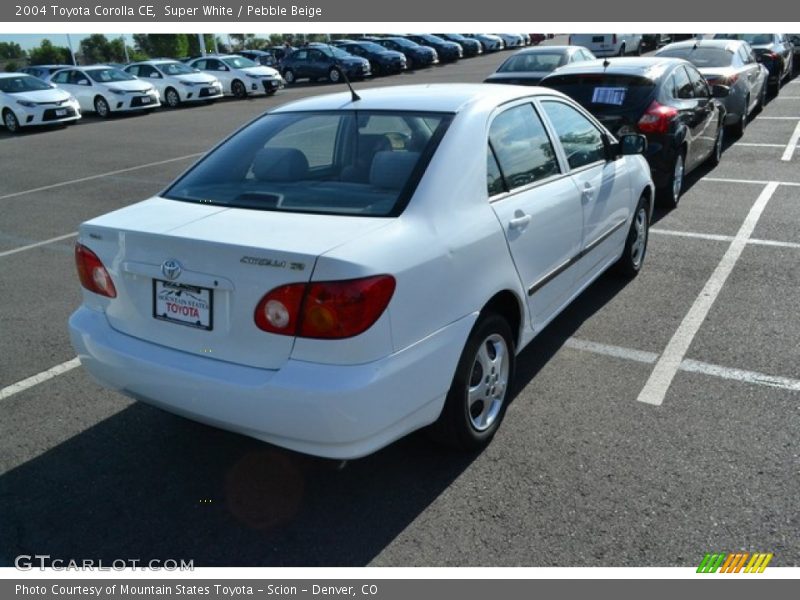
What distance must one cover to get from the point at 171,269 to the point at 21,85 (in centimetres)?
2002

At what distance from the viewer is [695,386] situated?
393 cm

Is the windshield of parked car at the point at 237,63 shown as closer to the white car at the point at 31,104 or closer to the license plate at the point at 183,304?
the white car at the point at 31,104

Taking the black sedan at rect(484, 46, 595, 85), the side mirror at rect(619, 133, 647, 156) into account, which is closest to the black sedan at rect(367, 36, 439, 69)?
the black sedan at rect(484, 46, 595, 85)

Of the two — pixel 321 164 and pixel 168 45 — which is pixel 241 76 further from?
pixel 168 45

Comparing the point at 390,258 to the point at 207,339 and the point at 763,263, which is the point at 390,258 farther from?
the point at 763,263

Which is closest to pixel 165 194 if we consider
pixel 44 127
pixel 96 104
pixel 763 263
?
pixel 763 263

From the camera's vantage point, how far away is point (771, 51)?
1589 cm

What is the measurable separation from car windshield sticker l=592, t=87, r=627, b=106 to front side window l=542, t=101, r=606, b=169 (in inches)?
112

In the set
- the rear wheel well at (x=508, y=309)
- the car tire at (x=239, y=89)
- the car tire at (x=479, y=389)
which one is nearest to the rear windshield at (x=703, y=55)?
the rear wheel well at (x=508, y=309)

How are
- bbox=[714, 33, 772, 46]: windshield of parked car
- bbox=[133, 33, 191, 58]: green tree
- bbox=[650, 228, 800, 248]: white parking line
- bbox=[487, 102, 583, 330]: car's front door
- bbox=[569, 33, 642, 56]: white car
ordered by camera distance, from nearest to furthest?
bbox=[487, 102, 583, 330]: car's front door → bbox=[650, 228, 800, 248]: white parking line → bbox=[714, 33, 772, 46]: windshield of parked car → bbox=[569, 33, 642, 56]: white car → bbox=[133, 33, 191, 58]: green tree

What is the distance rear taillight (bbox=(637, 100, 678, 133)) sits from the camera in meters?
7.12

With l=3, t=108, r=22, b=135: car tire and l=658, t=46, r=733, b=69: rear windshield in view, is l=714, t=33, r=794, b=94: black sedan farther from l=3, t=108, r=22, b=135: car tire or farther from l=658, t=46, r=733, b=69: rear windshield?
l=3, t=108, r=22, b=135: car tire

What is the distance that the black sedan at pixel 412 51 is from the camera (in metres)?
34.5

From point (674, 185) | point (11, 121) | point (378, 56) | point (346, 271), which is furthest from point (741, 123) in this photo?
point (378, 56)
